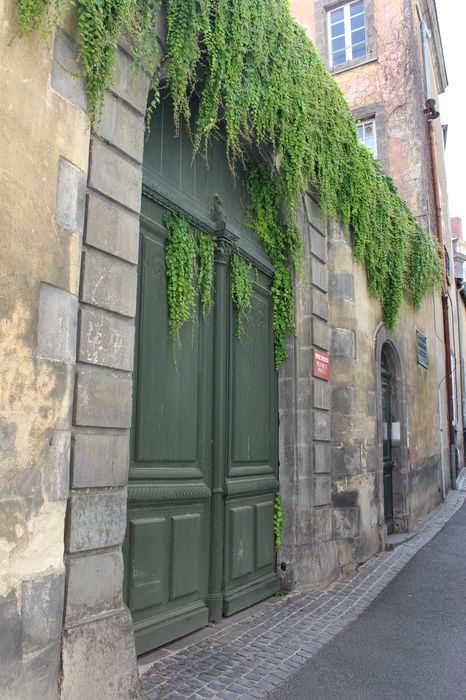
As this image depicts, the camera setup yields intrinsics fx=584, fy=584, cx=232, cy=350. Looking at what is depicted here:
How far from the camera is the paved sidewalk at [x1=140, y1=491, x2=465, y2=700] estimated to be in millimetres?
3418

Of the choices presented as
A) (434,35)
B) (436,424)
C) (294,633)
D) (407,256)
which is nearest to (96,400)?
(294,633)

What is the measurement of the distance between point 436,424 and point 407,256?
12.8 feet

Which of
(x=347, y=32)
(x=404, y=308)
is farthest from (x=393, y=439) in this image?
(x=347, y=32)

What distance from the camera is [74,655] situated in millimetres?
2838

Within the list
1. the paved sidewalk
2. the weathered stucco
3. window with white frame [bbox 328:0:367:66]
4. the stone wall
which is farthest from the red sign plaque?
window with white frame [bbox 328:0:367:66]

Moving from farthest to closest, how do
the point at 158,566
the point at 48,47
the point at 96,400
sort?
the point at 158,566, the point at 96,400, the point at 48,47

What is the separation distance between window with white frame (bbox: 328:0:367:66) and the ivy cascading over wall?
20.4 feet

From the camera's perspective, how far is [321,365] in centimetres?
617

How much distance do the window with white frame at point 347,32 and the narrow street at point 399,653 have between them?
11729 millimetres

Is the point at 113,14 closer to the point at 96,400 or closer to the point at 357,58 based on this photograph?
the point at 96,400

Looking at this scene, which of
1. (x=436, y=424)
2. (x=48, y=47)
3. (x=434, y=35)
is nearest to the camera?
(x=48, y=47)

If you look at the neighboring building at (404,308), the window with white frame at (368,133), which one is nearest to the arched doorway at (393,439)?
the neighboring building at (404,308)

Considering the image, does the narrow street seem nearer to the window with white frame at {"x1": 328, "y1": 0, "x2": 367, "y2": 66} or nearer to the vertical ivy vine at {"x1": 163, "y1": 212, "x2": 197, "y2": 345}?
the vertical ivy vine at {"x1": 163, "y1": 212, "x2": 197, "y2": 345}

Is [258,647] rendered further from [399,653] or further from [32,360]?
[32,360]
